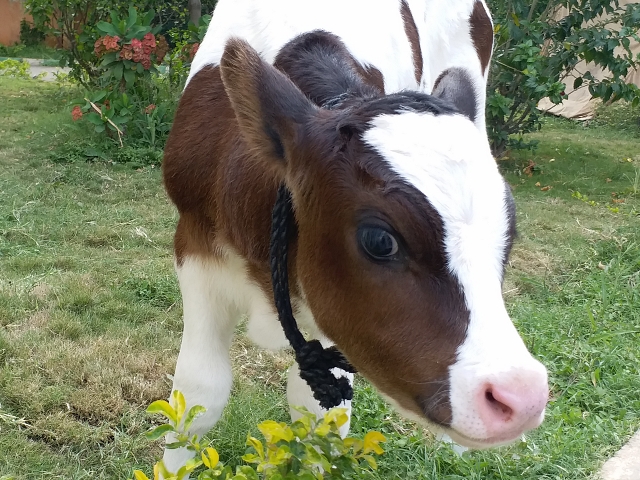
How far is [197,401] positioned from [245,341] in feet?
3.87

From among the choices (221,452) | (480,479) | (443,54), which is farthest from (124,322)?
(443,54)

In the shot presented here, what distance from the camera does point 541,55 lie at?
724 centimetres

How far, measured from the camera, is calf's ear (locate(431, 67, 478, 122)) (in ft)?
6.44

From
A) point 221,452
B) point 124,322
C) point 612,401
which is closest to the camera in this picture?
point 221,452

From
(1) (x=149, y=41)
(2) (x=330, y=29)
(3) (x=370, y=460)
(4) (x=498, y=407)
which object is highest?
(2) (x=330, y=29)

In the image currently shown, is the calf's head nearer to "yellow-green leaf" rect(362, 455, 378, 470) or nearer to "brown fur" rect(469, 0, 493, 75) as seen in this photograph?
"yellow-green leaf" rect(362, 455, 378, 470)

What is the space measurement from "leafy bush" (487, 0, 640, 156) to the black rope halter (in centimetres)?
543

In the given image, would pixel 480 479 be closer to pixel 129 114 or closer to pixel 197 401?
pixel 197 401

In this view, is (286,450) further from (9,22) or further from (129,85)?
(9,22)

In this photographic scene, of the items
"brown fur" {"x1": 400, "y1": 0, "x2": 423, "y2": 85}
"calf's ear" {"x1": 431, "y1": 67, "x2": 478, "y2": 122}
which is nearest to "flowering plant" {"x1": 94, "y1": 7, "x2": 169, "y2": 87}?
"brown fur" {"x1": 400, "y1": 0, "x2": 423, "y2": 85}

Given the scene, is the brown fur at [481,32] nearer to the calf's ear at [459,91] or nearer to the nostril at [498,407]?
the calf's ear at [459,91]

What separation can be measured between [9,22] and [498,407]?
73.7 ft

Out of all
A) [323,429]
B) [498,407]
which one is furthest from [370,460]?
[498,407]

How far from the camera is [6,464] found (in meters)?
2.41
